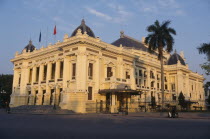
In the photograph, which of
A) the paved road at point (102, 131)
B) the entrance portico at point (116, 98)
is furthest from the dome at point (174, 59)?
the paved road at point (102, 131)

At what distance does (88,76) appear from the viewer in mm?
41406

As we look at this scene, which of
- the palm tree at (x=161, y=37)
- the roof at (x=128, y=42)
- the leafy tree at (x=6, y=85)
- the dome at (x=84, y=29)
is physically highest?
the roof at (x=128, y=42)

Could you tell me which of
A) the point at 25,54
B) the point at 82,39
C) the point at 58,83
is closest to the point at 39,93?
the point at 58,83

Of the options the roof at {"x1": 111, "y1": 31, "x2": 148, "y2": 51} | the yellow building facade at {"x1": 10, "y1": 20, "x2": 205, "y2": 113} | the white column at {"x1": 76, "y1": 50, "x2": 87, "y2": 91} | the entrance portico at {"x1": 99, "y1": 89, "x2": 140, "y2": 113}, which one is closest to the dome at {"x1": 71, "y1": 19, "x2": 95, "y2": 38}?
the yellow building facade at {"x1": 10, "y1": 20, "x2": 205, "y2": 113}

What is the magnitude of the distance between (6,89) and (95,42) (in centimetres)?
4126

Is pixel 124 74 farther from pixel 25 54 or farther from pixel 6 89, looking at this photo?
pixel 6 89

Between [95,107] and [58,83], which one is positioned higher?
[58,83]

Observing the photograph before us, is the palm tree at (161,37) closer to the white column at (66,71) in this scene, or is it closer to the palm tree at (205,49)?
the palm tree at (205,49)

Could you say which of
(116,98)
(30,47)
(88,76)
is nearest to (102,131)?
(88,76)

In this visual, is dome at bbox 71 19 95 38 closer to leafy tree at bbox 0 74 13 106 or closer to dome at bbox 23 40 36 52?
dome at bbox 23 40 36 52

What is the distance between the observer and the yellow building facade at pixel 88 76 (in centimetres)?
3999

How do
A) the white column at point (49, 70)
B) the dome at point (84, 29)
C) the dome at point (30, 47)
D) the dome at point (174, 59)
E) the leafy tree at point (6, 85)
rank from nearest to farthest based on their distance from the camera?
the dome at point (84, 29)
the white column at point (49, 70)
the dome at point (30, 47)
the dome at point (174, 59)
the leafy tree at point (6, 85)

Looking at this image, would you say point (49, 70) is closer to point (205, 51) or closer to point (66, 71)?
point (66, 71)

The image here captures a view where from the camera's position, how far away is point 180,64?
64.2 m
